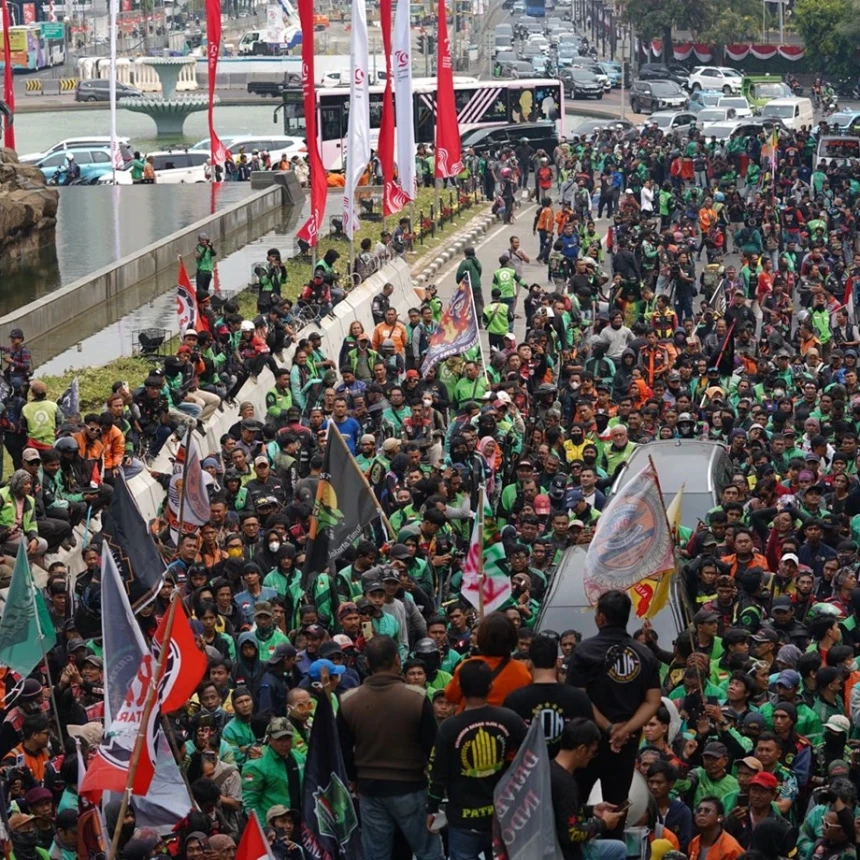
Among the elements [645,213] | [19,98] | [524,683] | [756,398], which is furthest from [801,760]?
[19,98]

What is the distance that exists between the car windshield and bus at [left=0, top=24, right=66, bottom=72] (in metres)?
47.7

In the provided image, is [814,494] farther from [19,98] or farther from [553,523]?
[19,98]

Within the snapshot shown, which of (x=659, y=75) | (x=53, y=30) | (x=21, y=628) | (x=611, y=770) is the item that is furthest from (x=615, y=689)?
(x=53, y=30)

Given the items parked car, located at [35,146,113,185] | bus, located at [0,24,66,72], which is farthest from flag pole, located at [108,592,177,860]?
bus, located at [0,24,66,72]

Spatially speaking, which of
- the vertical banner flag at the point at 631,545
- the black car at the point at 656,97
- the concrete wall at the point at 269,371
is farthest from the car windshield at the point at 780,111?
the vertical banner flag at the point at 631,545

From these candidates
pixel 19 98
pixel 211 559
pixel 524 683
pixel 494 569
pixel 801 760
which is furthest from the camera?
pixel 19 98

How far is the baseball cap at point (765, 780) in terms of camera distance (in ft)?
31.9

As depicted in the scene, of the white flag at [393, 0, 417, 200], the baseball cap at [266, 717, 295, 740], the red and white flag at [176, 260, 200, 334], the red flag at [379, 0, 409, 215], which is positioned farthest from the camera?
the white flag at [393, 0, 417, 200]

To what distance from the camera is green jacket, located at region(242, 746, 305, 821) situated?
33.2 feet

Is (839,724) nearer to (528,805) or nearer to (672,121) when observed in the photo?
(528,805)

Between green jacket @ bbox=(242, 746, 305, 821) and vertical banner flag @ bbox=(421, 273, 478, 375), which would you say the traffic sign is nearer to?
vertical banner flag @ bbox=(421, 273, 478, 375)

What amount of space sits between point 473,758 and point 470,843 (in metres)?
0.38

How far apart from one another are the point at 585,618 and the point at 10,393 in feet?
21.7

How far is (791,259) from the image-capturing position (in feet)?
92.6
